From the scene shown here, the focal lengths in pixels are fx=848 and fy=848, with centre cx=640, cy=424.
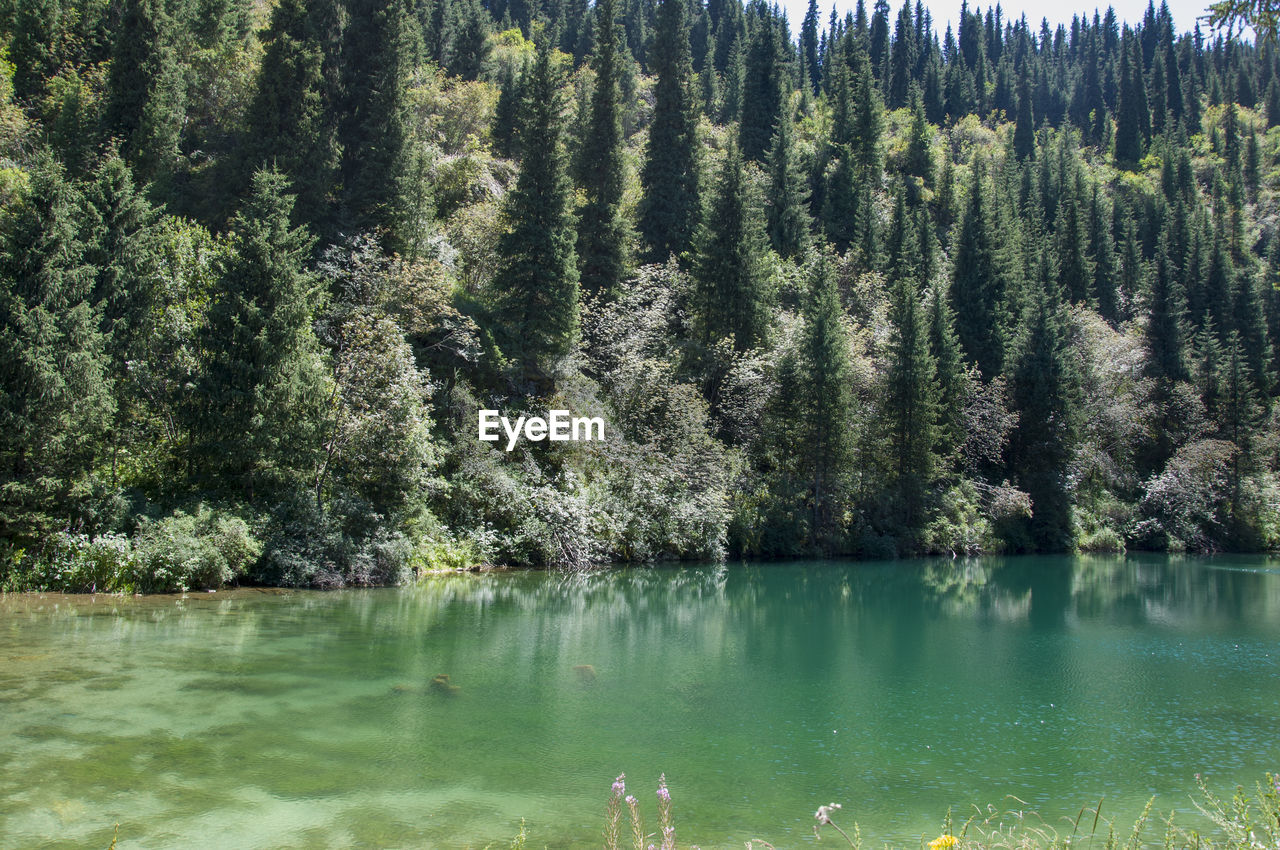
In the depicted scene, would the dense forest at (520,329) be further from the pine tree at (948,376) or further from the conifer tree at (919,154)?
the conifer tree at (919,154)

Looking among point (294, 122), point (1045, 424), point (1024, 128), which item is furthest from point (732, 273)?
point (1024, 128)

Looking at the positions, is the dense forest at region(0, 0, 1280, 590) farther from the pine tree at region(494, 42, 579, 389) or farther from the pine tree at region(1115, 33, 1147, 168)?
the pine tree at region(1115, 33, 1147, 168)

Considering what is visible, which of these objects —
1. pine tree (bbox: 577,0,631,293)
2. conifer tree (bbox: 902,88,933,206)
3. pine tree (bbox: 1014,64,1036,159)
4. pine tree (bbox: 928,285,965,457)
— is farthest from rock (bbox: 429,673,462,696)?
pine tree (bbox: 1014,64,1036,159)

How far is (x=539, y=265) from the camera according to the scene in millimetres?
36719

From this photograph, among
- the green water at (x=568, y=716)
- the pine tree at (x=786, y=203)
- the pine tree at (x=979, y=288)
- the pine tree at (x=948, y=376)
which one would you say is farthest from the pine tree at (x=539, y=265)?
the pine tree at (x=979, y=288)

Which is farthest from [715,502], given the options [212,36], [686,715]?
[212,36]

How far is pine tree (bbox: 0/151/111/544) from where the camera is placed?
20703mm

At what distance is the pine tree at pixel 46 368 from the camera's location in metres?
20.7

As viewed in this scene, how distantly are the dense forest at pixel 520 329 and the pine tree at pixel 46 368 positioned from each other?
0.29 ft

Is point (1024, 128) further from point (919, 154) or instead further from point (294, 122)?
point (294, 122)

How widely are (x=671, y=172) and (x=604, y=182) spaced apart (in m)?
5.89

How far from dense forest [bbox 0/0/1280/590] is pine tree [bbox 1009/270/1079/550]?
0.20 meters

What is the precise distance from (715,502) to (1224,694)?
70.4 feet

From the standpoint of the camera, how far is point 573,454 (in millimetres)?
35312
